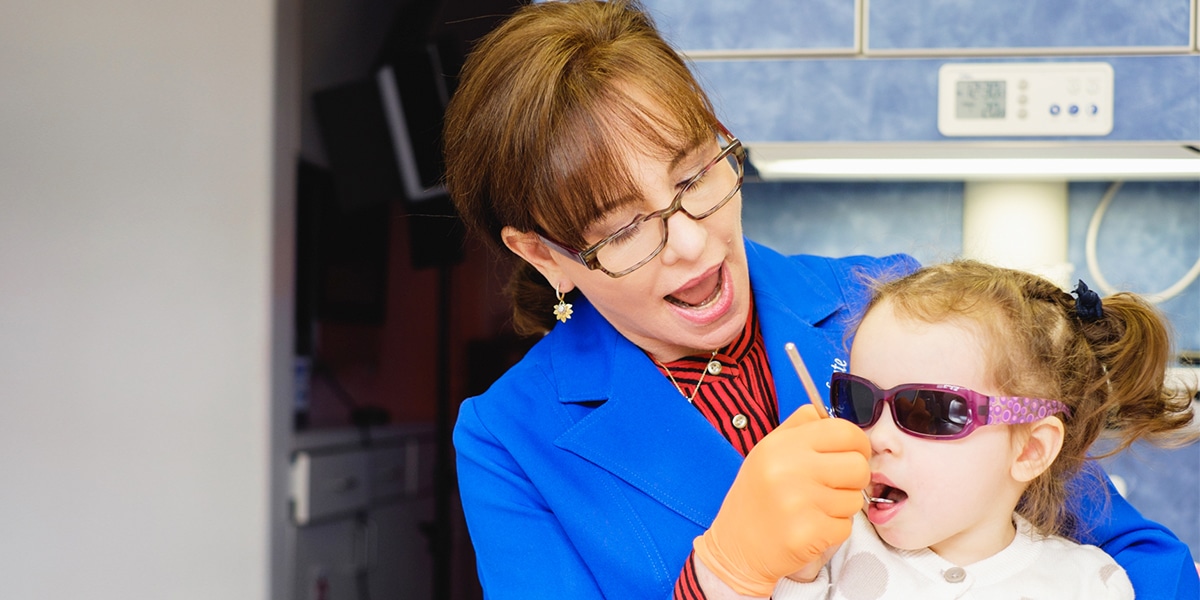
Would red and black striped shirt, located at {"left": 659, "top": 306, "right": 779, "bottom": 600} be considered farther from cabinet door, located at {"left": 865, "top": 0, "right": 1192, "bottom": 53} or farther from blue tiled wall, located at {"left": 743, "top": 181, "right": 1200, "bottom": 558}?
cabinet door, located at {"left": 865, "top": 0, "right": 1192, "bottom": 53}

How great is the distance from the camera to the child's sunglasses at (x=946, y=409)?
1055 mm

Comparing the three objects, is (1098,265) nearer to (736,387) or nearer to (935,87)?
(935,87)

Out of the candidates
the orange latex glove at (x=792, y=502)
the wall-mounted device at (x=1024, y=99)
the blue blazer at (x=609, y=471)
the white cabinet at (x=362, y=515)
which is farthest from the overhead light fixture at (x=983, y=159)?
the white cabinet at (x=362, y=515)

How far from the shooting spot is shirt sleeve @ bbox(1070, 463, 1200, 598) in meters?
Result: 1.13

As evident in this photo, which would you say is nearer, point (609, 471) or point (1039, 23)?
point (609, 471)

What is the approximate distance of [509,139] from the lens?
1.16m

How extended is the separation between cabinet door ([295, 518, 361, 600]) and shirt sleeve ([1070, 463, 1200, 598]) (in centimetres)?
231

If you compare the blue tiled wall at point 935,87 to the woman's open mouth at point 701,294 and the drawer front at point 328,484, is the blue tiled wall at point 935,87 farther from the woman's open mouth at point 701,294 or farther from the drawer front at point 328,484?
the drawer front at point 328,484

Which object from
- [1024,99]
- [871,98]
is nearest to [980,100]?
[1024,99]

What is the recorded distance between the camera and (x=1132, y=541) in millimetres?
1169

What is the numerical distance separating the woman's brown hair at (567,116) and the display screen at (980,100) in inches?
29.5

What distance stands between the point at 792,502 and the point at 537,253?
50 cm

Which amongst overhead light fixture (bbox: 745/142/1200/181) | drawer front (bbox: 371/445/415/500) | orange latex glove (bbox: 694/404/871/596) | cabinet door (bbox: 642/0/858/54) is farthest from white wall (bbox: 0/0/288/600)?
orange latex glove (bbox: 694/404/871/596)

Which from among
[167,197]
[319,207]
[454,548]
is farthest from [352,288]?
[454,548]
